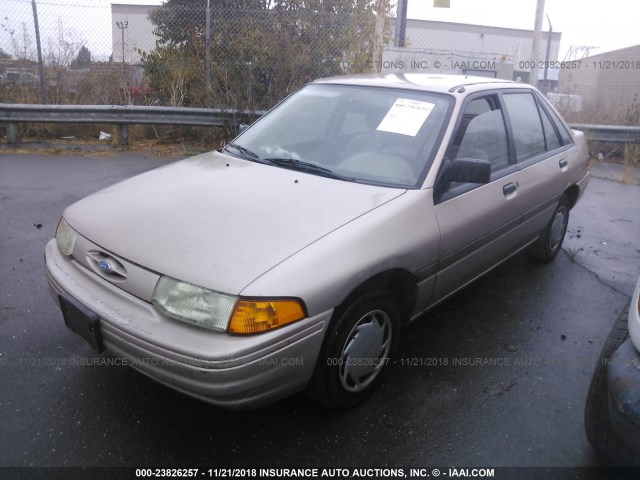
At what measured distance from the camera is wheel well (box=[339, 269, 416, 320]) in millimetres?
2463

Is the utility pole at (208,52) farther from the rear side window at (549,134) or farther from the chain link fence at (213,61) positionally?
the rear side window at (549,134)

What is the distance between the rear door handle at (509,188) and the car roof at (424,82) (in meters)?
0.66

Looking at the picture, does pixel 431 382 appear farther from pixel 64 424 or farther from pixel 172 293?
pixel 64 424

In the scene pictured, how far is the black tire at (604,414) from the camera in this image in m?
2.20

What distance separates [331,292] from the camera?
2266 mm

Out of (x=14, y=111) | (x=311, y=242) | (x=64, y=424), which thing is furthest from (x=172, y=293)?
(x=14, y=111)

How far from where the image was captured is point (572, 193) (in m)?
4.65

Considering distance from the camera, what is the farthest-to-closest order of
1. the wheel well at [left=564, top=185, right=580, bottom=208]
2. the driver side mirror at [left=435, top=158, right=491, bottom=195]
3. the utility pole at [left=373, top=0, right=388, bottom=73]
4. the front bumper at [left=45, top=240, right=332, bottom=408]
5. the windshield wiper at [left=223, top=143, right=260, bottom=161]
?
the utility pole at [left=373, top=0, right=388, bottom=73] → the wheel well at [left=564, top=185, right=580, bottom=208] → the windshield wiper at [left=223, top=143, right=260, bottom=161] → the driver side mirror at [left=435, top=158, right=491, bottom=195] → the front bumper at [left=45, top=240, right=332, bottom=408]

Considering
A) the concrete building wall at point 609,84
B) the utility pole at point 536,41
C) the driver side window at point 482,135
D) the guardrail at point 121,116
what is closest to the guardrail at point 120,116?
the guardrail at point 121,116

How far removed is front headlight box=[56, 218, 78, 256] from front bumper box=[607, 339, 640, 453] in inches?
97.2

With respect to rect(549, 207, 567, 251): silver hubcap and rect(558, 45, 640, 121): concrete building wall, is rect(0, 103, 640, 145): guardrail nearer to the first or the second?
rect(549, 207, 567, 251): silver hubcap

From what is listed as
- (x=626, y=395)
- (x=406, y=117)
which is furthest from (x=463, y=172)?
(x=626, y=395)

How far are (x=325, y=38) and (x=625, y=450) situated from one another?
8781mm

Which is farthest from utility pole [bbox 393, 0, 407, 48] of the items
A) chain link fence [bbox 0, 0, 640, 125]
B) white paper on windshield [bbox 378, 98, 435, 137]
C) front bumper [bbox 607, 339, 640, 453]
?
front bumper [bbox 607, 339, 640, 453]
